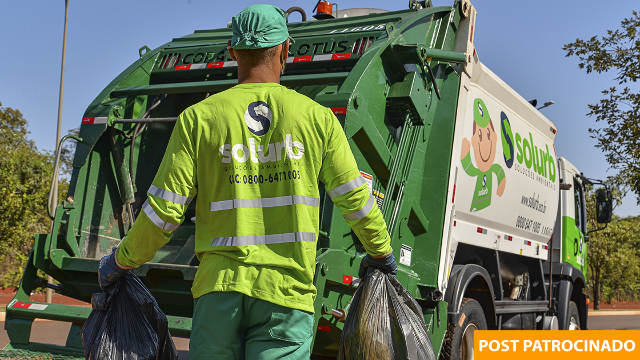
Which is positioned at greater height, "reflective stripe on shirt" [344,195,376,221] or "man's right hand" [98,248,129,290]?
"reflective stripe on shirt" [344,195,376,221]

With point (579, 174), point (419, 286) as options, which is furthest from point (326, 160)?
point (579, 174)

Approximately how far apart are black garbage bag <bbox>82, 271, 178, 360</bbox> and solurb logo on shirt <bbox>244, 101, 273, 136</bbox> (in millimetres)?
963

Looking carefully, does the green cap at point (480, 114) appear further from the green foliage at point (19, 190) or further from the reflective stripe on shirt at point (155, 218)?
the green foliage at point (19, 190)

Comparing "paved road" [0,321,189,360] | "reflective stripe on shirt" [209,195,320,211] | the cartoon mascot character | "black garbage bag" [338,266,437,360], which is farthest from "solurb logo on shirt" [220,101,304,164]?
"paved road" [0,321,189,360]

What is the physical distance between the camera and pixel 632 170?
1014 cm

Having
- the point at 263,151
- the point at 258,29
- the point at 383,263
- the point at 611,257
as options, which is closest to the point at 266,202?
the point at 263,151

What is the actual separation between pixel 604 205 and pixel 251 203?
7518 mm

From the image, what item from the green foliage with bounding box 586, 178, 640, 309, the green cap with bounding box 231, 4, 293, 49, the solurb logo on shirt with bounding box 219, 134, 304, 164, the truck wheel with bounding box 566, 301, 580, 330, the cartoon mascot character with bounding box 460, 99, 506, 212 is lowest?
the truck wheel with bounding box 566, 301, 580, 330

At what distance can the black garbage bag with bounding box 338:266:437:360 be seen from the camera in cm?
227

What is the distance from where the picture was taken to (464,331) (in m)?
4.27

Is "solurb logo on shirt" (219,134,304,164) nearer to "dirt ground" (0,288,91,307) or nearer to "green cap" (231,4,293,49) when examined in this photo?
"green cap" (231,4,293,49)

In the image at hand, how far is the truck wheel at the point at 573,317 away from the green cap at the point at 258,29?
618 centimetres

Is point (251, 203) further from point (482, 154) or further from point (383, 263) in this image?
point (482, 154)

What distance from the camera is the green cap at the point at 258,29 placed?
183 cm
